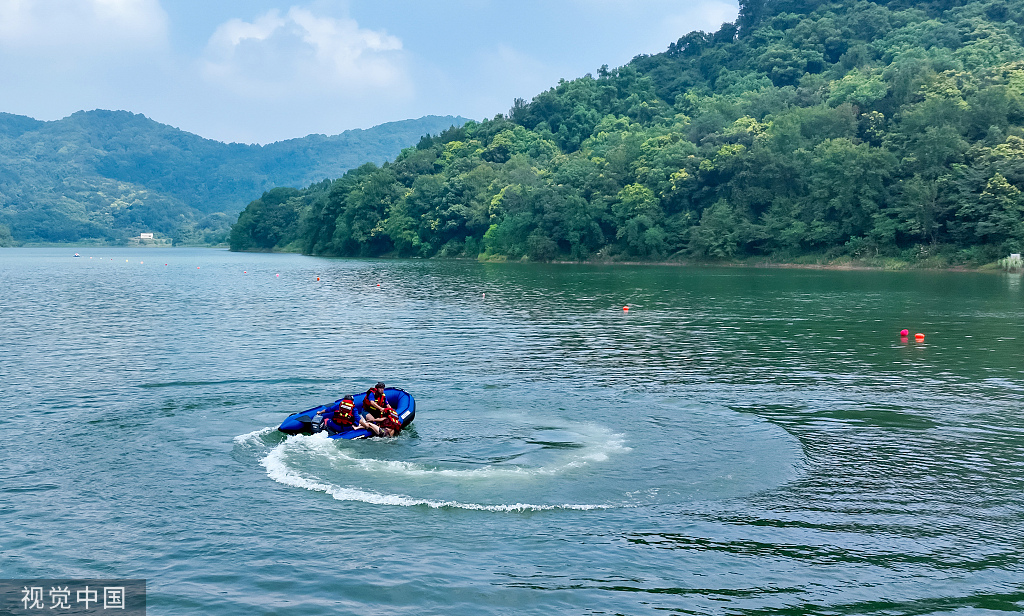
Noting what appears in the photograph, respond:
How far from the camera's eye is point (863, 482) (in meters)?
18.7

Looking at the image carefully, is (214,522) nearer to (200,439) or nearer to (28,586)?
(28,586)

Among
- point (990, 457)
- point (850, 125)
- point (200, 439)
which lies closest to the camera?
point (990, 457)

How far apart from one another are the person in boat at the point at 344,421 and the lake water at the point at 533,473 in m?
0.58

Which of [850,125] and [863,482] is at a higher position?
[850,125]

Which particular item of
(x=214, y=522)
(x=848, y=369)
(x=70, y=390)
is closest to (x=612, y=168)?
(x=848, y=369)

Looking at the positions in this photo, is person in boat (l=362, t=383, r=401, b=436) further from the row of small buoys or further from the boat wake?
the row of small buoys

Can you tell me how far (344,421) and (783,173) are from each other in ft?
333

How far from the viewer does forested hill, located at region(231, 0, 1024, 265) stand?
9706 centimetres

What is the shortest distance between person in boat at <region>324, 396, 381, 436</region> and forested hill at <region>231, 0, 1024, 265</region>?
88.1 metres

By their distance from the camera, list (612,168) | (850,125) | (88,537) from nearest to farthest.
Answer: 1. (88,537)
2. (850,125)
3. (612,168)

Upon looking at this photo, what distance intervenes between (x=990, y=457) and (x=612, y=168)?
11683cm

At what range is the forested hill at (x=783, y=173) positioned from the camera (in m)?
97.1

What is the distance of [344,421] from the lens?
2311 cm

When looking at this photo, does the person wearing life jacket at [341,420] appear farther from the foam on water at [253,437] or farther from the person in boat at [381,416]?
the foam on water at [253,437]
